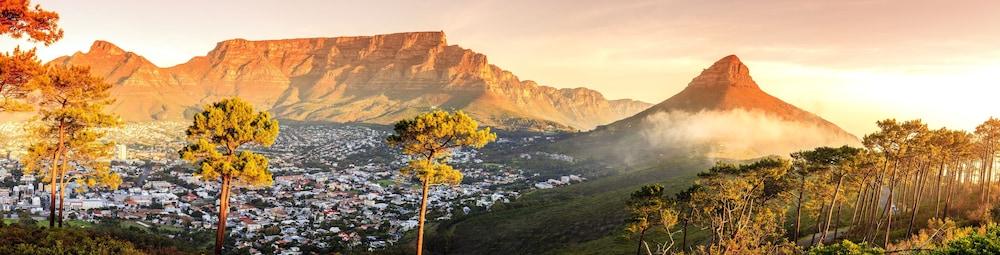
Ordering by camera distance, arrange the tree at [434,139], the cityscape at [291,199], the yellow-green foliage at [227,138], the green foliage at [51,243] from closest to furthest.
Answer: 1. the green foliage at [51,243]
2. the tree at [434,139]
3. the yellow-green foliage at [227,138]
4. the cityscape at [291,199]

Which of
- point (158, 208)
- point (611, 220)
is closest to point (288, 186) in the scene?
point (158, 208)

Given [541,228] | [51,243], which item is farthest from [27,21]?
[541,228]

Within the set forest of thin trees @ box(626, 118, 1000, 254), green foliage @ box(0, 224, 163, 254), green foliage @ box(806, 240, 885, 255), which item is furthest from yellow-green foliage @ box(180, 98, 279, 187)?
green foliage @ box(806, 240, 885, 255)

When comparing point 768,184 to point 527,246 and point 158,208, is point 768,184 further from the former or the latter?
point 158,208

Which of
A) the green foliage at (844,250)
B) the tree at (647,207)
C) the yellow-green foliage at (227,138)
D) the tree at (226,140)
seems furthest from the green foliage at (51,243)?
the tree at (647,207)

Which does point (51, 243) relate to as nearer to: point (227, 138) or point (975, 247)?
point (227, 138)

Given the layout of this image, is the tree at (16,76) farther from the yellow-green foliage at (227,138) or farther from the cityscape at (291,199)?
the cityscape at (291,199)
